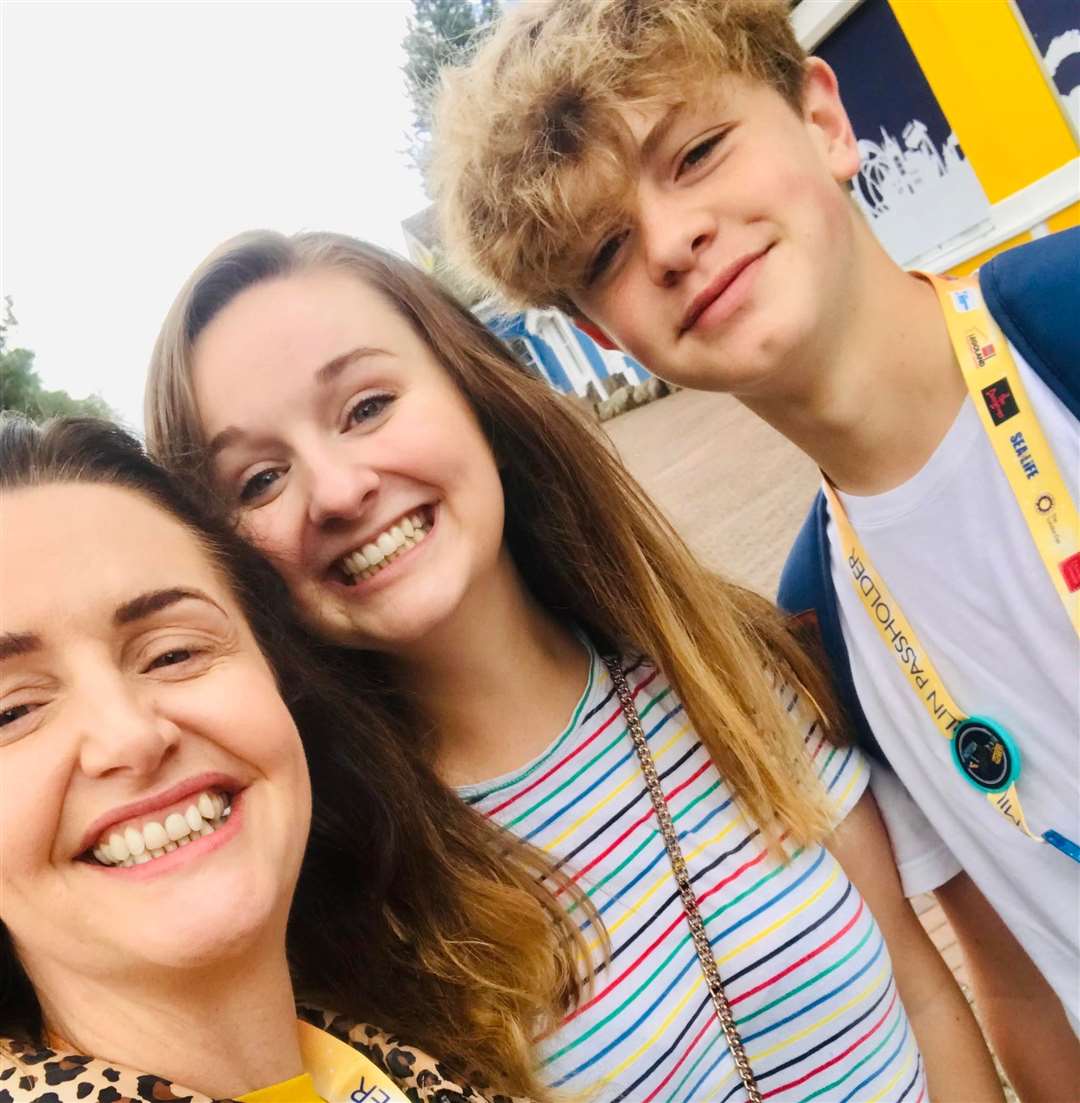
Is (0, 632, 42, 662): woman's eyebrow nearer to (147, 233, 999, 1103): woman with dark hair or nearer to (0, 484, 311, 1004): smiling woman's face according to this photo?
(0, 484, 311, 1004): smiling woman's face

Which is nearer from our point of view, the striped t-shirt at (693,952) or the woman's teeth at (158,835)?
the woman's teeth at (158,835)

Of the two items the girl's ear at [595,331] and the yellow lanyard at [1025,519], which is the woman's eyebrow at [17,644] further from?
the yellow lanyard at [1025,519]

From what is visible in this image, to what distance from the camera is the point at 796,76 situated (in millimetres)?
1738

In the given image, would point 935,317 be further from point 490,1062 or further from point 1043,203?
point 1043,203

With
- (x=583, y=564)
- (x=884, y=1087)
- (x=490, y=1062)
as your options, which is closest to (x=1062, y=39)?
(x=583, y=564)

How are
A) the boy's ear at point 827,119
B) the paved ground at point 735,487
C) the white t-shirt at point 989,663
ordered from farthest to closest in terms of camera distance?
the paved ground at point 735,487 < the boy's ear at point 827,119 < the white t-shirt at point 989,663

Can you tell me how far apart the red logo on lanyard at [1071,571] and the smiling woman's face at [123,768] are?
1273 mm

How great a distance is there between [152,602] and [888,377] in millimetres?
1339

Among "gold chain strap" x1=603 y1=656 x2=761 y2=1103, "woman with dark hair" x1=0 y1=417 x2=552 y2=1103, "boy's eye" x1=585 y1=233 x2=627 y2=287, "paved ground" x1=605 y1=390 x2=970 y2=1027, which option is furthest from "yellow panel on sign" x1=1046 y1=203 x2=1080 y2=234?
"woman with dark hair" x1=0 y1=417 x2=552 y2=1103

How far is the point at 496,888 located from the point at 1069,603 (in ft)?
3.55

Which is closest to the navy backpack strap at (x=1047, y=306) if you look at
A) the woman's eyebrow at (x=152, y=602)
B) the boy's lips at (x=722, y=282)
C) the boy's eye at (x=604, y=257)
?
the boy's lips at (x=722, y=282)

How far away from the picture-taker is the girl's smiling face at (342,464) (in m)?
1.44

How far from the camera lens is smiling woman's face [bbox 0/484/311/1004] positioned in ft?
3.19

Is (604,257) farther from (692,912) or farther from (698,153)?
(692,912)
